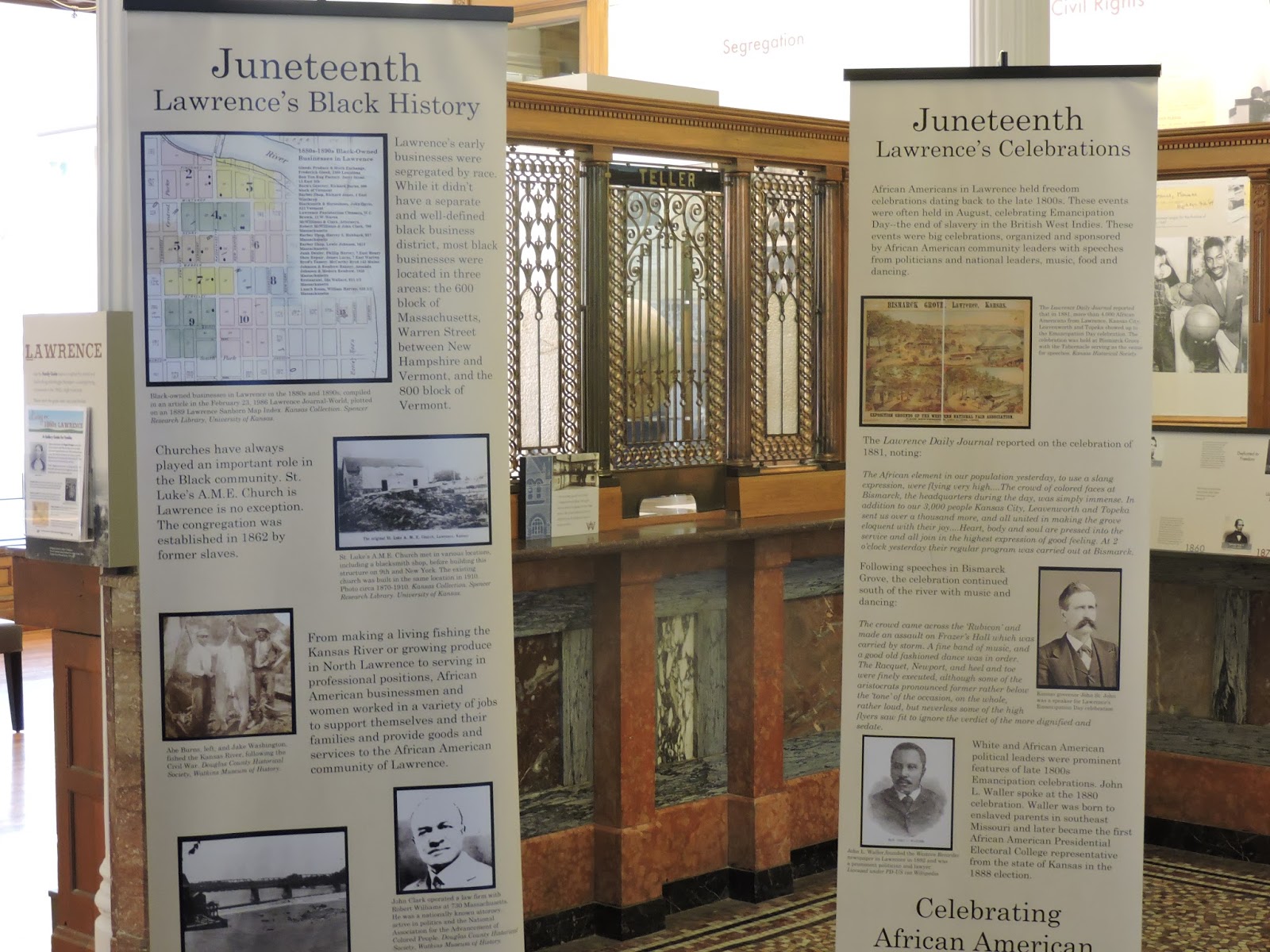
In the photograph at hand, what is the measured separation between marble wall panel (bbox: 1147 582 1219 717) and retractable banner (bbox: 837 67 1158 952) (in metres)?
2.39

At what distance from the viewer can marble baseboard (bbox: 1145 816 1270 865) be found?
18.1 feet

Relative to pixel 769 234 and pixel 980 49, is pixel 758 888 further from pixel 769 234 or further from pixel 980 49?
pixel 980 49

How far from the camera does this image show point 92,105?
1138 centimetres

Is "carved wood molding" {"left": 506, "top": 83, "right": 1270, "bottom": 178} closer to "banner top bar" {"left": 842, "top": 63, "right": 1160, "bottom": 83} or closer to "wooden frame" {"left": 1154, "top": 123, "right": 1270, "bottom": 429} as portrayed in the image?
"wooden frame" {"left": 1154, "top": 123, "right": 1270, "bottom": 429}

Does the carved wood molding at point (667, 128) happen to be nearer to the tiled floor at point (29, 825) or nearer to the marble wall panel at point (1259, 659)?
the marble wall panel at point (1259, 659)

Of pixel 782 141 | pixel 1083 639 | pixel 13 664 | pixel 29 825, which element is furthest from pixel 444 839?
pixel 13 664

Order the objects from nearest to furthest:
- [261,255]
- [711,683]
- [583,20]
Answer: [261,255] → [711,683] → [583,20]

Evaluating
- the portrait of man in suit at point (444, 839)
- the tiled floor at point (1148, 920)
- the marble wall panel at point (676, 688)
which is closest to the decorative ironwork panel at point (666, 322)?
the marble wall panel at point (676, 688)

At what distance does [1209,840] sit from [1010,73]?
133 inches

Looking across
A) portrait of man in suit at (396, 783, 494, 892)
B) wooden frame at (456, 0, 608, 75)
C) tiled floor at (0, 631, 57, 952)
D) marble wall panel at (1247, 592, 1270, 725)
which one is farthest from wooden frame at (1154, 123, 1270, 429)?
tiled floor at (0, 631, 57, 952)

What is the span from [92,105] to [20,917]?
307 inches

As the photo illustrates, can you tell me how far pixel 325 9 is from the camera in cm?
300

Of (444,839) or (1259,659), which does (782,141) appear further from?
(444,839)

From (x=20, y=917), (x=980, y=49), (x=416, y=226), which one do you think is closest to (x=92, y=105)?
(x=20, y=917)
